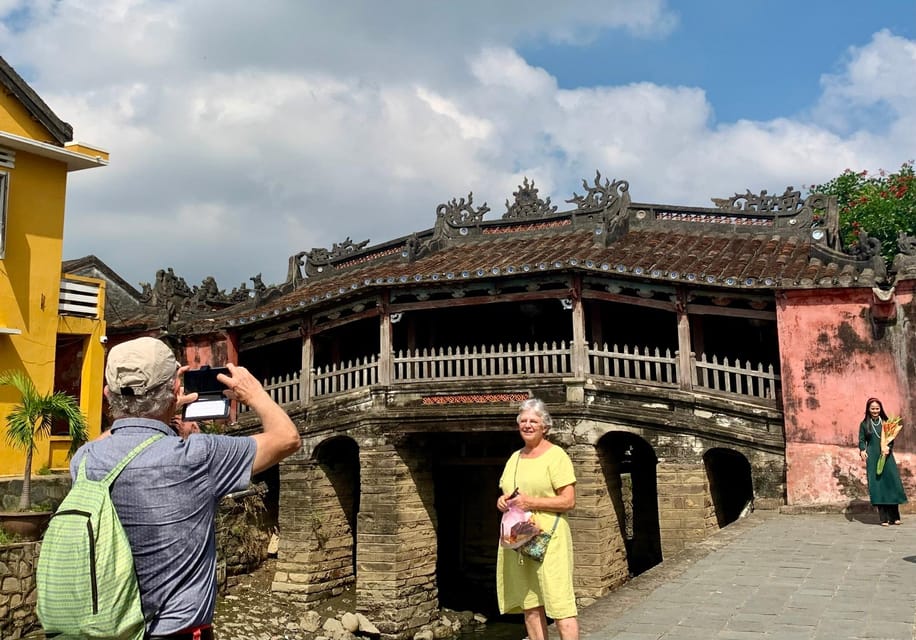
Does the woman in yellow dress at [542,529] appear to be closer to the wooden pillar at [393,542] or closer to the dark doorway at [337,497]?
the wooden pillar at [393,542]

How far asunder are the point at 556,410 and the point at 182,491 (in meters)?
10.6

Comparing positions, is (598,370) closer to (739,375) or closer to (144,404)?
(739,375)

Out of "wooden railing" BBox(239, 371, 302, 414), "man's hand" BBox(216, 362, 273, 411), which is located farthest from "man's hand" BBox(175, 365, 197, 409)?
"wooden railing" BBox(239, 371, 302, 414)

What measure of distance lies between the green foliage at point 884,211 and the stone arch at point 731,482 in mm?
11122

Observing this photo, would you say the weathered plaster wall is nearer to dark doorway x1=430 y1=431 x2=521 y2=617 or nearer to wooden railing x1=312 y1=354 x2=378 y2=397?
dark doorway x1=430 y1=431 x2=521 y2=617

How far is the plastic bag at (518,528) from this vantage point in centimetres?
485

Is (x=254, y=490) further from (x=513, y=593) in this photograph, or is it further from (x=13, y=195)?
(x=513, y=593)

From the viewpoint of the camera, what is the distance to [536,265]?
13.2 meters

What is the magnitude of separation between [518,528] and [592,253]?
409 inches

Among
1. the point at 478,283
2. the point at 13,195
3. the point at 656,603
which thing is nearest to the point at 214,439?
the point at 656,603

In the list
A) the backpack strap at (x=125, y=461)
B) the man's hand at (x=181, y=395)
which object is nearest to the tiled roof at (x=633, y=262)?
the man's hand at (x=181, y=395)

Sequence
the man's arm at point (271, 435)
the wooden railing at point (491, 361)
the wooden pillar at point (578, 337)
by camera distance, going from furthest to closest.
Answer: the wooden railing at point (491, 361)
the wooden pillar at point (578, 337)
the man's arm at point (271, 435)

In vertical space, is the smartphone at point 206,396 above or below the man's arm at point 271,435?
above

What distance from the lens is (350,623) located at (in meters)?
14.0
